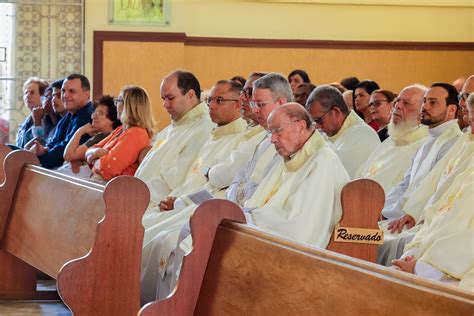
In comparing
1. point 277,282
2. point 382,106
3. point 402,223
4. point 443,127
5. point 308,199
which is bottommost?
point 402,223

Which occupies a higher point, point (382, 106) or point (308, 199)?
point (382, 106)

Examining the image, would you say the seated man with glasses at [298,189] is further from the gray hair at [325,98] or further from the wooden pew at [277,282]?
the gray hair at [325,98]

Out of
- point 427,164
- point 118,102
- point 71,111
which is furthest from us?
point 71,111

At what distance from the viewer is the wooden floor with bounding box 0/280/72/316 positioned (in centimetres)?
663

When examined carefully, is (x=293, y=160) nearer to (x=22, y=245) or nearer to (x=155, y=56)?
(x=22, y=245)

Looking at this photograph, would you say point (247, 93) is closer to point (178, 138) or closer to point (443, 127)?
point (178, 138)

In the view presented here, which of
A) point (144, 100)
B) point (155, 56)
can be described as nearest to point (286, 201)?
point (144, 100)

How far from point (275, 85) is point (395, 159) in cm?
124

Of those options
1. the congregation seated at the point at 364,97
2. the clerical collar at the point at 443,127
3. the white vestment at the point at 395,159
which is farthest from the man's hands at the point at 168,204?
the congregation seated at the point at 364,97

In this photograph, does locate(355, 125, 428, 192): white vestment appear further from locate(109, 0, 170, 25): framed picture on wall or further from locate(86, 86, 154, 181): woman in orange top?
locate(109, 0, 170, 25): framed picture on wall

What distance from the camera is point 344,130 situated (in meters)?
7.32

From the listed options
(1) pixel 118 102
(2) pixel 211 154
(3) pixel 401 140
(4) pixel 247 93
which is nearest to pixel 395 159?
(3) pixel 401 140

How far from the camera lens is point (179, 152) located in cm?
757

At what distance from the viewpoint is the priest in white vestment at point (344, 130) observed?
7160 mm
